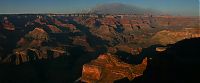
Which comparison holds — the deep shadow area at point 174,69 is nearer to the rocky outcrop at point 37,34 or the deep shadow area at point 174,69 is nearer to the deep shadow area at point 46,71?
the deep shadow area at point 46,71

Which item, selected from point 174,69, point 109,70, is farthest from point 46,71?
point 174,69

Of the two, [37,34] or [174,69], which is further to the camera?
[37,34]

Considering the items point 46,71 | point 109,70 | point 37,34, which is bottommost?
point 46,71

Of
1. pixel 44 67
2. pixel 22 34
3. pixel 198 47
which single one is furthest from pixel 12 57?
pixel 198 47

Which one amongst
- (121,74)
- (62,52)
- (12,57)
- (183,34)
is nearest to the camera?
(121,74)

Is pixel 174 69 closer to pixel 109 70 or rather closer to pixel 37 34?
pixel 109 70

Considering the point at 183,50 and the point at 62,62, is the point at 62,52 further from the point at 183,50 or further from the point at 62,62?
the point at 183,50

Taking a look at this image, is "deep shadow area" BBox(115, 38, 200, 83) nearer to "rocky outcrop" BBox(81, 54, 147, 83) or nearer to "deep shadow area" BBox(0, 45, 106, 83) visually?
"rocky outcrop" BBox(81, 54, 147, 83)

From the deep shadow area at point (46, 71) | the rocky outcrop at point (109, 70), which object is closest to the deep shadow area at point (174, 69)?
the rocky outcrop at point (109, 70)

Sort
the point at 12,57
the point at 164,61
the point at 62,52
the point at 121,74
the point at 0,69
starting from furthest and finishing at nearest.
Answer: the point at 62,52
the point at 12,57
the point at 0,69
the point at 121,74
the point at 164,61
